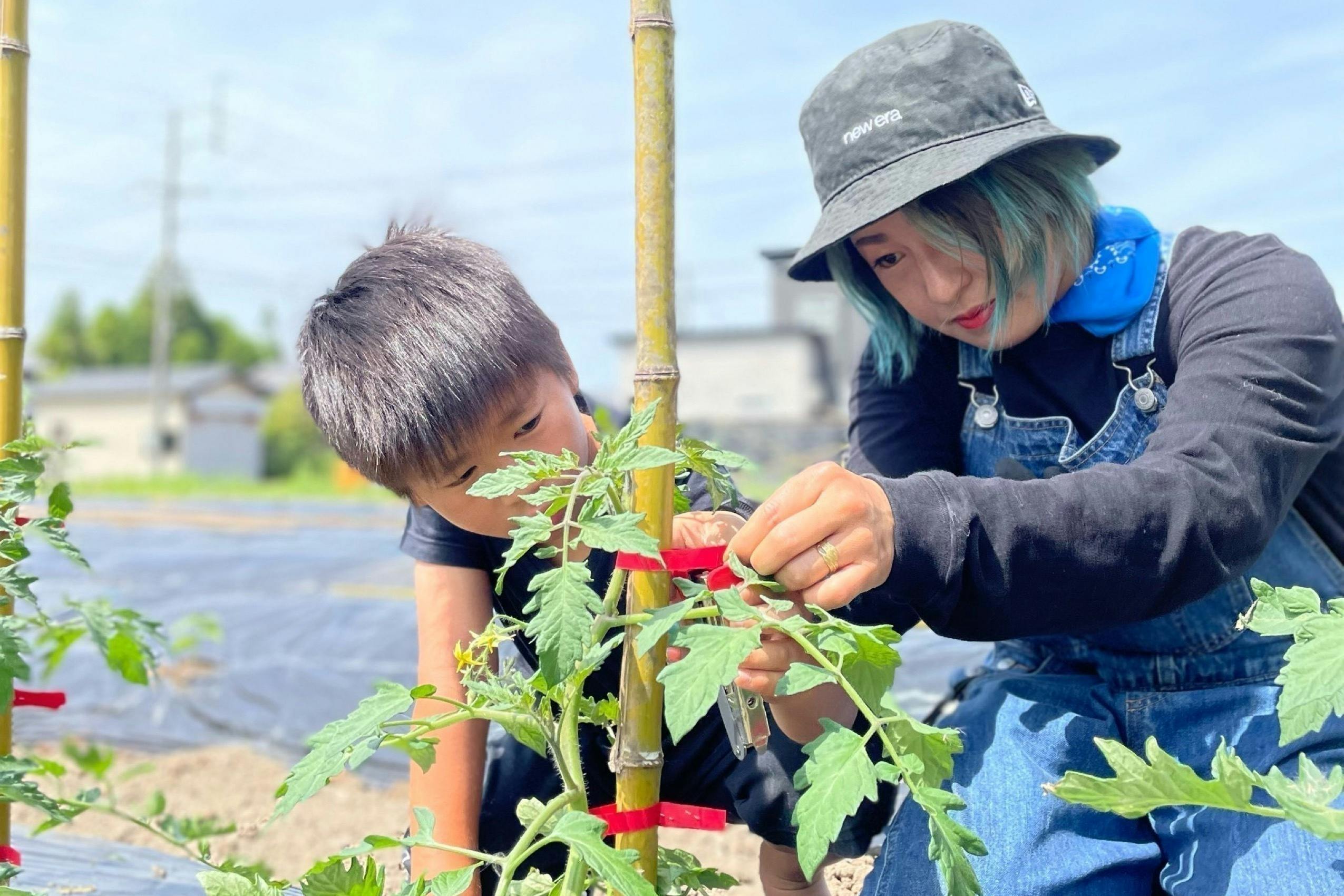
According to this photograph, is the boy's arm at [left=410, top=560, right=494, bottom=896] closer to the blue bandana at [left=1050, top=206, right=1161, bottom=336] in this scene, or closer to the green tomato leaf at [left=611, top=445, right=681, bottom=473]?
the green tomato leaf at [left=611, top=445, right=681, bottom=473]

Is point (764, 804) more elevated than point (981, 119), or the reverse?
point (981, 119)

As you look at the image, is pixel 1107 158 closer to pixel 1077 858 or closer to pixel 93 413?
pixel 1077 858

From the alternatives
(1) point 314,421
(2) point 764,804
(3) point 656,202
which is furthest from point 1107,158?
(1) point 314,421

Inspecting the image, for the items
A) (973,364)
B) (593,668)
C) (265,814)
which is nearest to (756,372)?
(265,814)

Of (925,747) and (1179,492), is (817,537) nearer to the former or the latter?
(925,747)

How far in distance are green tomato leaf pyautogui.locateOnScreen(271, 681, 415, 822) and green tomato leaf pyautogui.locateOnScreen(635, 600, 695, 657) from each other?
0.69ft

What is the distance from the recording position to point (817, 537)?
35.5 inches

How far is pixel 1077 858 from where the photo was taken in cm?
124

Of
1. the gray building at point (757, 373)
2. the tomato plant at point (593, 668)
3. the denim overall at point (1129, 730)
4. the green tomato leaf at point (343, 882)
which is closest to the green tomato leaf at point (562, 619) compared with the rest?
the tomato plant at point (593, 668)

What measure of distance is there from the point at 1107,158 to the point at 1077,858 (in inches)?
35.0

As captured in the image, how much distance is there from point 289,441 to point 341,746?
2870 centimetres

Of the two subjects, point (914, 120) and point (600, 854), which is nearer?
point (600, 854)

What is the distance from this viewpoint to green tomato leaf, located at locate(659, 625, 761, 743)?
0.75 metres

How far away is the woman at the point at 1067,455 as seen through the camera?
1.03 meters
